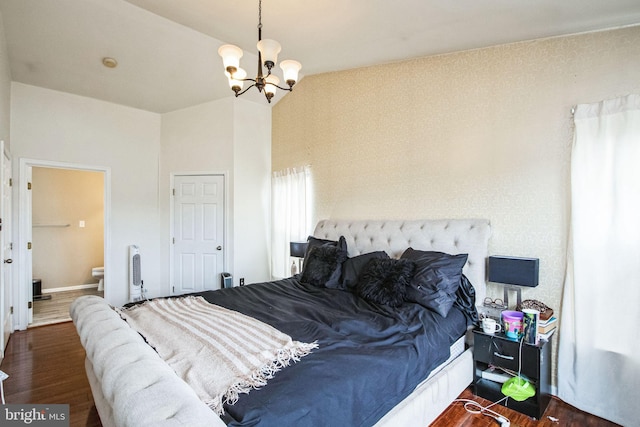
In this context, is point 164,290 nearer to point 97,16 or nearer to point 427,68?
point 97,16

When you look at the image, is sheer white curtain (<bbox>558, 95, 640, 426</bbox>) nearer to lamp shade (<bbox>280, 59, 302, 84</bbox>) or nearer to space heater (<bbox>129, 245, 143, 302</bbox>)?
lamp shade (<bbox>280, 59, 302, 84</bbox>)

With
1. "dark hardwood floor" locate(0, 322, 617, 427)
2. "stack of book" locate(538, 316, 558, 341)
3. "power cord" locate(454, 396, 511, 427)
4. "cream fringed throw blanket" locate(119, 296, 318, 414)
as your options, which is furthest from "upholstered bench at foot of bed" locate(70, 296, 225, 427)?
"stack of book" locate(538, 316, 558, 341)

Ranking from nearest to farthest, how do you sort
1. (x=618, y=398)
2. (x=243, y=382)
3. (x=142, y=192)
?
(x=243, y=382) < (x=618, y=398) < (x=142, y=192)

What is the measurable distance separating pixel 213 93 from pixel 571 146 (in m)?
4.24

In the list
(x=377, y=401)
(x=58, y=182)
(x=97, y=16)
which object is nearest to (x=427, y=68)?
(x=377, y=401)

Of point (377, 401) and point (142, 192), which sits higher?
point (142, 192)

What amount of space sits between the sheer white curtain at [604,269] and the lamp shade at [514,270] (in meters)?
0.29

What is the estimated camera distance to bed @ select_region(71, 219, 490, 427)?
1.13m

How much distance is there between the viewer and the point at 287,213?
462 cm

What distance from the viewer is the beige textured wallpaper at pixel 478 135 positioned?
2385mm

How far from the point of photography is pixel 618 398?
211 centimetres

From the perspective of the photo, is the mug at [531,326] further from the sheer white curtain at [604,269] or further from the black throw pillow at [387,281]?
the black throw pillow at [387,281]

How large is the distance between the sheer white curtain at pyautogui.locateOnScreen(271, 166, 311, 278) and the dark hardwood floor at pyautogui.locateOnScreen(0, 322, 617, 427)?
251cm

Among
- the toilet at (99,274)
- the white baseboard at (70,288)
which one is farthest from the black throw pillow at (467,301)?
the white baseboard at (70,288)
